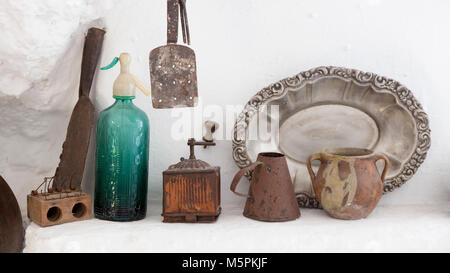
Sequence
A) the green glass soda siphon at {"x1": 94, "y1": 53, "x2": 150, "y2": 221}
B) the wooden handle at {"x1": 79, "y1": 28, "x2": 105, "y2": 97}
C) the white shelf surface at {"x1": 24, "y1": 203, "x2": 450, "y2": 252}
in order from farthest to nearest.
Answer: the wooden handle at {"x1": 79, "y1": 28, "x2": 105, "y2": 97} < the green glass soda siphon at {"x1": 94, "y1": 53, "x2": 150, "y2": 221} < the white shelf surface at {"x1": 24, "y1": 203, "x2": 450, "y2": 252}

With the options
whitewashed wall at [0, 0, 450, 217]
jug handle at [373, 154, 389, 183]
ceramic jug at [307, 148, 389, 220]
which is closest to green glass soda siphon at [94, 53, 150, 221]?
whitewashed wall at [0, 0, 450, 217]

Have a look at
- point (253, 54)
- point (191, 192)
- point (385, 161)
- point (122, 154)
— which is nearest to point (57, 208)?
point (122, 154)

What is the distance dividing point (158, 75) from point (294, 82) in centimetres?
36

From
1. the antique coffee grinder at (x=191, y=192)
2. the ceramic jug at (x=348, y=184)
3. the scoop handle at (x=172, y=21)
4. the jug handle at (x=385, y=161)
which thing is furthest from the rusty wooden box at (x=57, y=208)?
the jug handle at (x=385, y=161)

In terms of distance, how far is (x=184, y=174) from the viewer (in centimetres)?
108

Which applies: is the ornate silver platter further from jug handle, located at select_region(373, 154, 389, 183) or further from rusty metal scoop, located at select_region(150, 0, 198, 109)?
rusty metal scoop, located at select_region(150, 0, 198, 109)

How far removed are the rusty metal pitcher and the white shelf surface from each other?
0.02 meters

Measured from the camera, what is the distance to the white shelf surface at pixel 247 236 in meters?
1.00

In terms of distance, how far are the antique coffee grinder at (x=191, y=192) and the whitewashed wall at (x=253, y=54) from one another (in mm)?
181

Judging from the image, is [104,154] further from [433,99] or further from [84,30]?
[433,99]

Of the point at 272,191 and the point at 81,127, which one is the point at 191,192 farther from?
the point at 81,127

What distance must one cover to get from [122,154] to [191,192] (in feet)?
0.65

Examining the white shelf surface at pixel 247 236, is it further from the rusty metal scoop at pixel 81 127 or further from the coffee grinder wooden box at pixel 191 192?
the rusty metal scoop at pixel 81 127

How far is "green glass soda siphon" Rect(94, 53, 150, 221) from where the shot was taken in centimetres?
112
